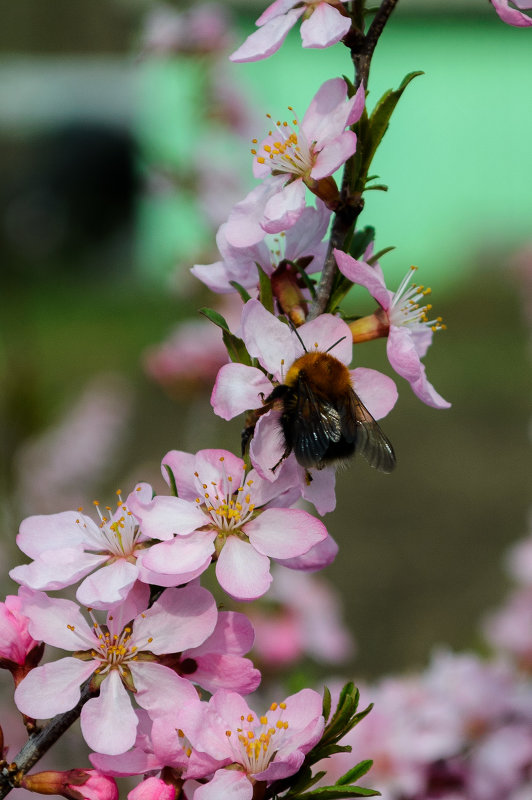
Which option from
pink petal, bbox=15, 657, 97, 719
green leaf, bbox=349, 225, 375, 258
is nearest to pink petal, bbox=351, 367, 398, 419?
green leaf, bbox=349, 225, 375, 258

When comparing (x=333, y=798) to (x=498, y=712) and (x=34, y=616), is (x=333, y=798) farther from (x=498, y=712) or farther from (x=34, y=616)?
(x=498, y=712)

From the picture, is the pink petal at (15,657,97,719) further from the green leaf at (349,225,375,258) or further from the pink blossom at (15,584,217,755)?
the green leaf at (349,225,375,258)

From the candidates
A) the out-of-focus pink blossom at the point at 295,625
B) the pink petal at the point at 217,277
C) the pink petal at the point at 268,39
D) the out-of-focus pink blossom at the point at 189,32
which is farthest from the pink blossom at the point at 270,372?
the out-of-focus pink blossom at the point at 189,32

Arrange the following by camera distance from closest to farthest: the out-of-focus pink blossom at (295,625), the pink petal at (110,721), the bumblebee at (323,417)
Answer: the pink petal at (110,721)
the bumblebee at (323,417)
the out-of-focus pink blossom at (295,625)

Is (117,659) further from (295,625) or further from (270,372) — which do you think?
(295,625)

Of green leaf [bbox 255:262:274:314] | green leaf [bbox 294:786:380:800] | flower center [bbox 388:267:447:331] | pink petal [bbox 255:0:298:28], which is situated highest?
pink petal [bbox 255:0:298:28]

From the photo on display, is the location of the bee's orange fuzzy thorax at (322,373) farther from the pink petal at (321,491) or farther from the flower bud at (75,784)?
the flower bud at (75,784)

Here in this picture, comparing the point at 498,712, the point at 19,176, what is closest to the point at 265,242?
the point at 498,712
